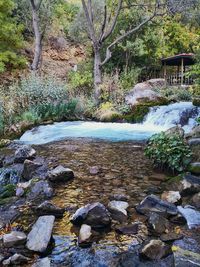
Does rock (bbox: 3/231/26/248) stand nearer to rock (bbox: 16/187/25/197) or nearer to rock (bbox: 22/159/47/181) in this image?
rock (bbox: 16/187/25/197)

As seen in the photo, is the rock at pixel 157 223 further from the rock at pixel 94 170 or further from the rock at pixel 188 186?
the rock at pixel 94 170

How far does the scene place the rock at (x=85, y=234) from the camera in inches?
139

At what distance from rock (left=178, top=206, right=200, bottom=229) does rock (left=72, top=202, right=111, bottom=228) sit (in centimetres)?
96

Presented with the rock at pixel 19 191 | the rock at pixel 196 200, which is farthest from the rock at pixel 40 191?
the rock at pixel 196 200

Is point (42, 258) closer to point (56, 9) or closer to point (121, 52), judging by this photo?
point (121, 52)

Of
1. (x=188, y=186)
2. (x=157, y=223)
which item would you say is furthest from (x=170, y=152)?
(x=157, y=223)

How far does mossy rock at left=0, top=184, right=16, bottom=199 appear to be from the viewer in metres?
5.04

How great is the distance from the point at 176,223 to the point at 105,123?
8.63 m

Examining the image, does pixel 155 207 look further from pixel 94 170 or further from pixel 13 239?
pixel 94 170

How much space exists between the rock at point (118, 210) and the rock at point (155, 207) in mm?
198

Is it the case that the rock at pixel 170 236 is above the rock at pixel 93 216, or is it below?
below

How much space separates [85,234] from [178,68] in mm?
21740

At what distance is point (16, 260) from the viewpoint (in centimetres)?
313

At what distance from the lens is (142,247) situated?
10.9 ft
